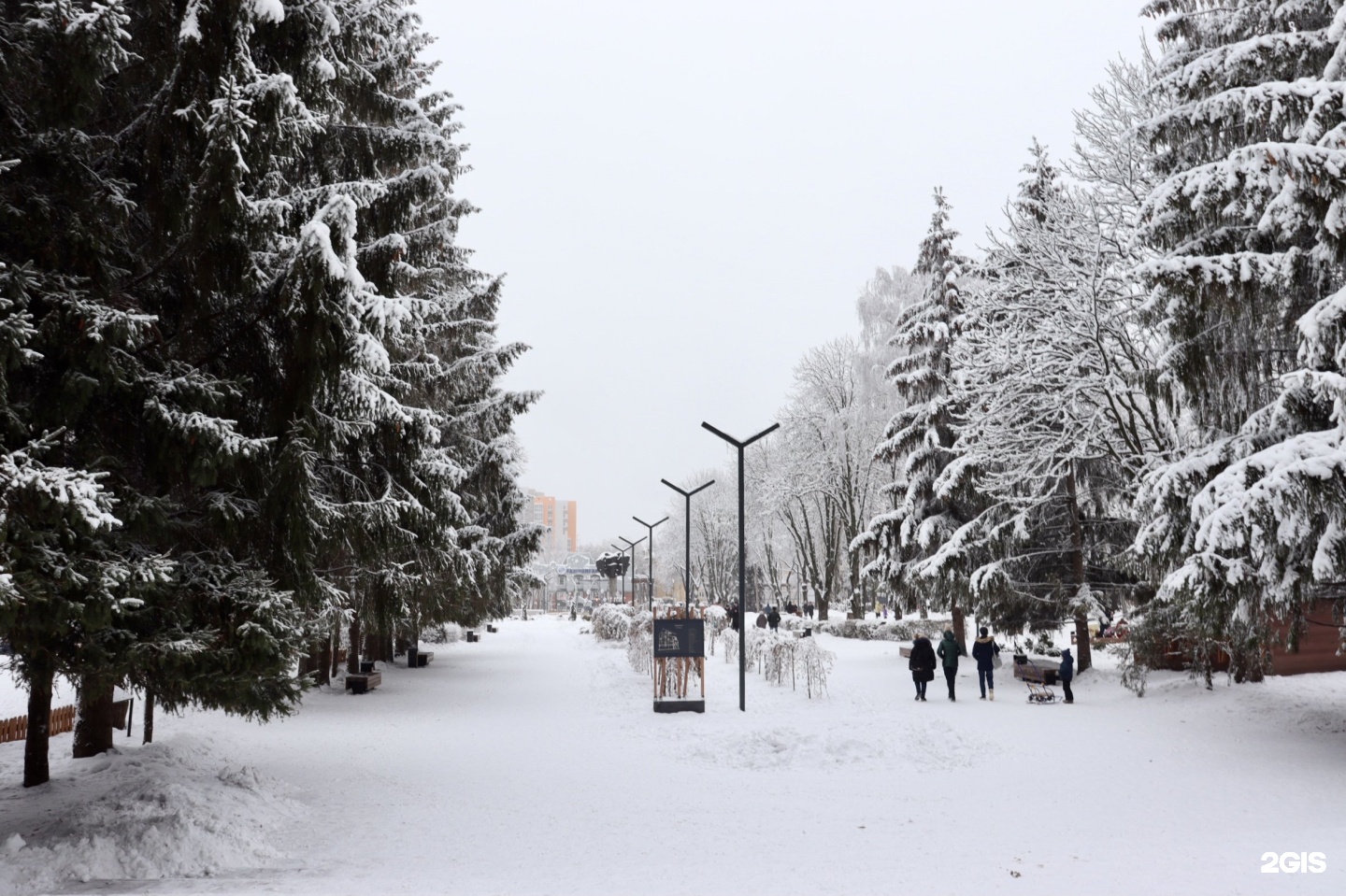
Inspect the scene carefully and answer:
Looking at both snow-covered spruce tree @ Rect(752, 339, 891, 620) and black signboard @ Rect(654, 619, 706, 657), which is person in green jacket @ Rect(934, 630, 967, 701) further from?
snow-covered spruce tree @ Rect(752, 339, 891, 620)

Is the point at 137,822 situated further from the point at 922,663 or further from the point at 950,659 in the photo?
the point at 950,659

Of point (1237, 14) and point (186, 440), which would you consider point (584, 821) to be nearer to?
point (186, 440)

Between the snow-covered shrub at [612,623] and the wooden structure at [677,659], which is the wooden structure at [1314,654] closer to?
the wooden structure at [677,659]

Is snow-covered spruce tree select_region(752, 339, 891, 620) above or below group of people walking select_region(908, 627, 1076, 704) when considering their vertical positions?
above

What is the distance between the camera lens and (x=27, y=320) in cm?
632

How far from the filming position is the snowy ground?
23.2ft

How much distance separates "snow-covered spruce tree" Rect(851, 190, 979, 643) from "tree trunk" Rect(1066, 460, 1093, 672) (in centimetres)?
317

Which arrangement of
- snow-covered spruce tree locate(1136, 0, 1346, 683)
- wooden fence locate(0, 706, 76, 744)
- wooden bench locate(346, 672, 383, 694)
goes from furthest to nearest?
1. wooden bench locate(346, 672, 383, 694)
2. wooden fence locate(0, 706, 76, 744)
3. snow-covered spruce tree locate(1136, 0, 1346, 683)

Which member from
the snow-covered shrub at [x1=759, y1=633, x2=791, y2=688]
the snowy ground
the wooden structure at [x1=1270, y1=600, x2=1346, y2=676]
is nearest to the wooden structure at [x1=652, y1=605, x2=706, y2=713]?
the snowy ground

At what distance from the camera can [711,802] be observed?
9914 mm

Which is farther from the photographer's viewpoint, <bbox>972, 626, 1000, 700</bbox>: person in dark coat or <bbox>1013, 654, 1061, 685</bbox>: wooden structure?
<bbox>1013, 654, 1061, 685</bbox>: wooden structure

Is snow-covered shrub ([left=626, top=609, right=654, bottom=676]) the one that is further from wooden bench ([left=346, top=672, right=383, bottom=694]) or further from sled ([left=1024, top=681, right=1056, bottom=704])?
sled ([left=1024, top=681, right=1056, bottom=704])

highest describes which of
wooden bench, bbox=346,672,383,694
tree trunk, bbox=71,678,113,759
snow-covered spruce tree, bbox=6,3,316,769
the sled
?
snow-covered spruce tree, bbox=6,3,316,769

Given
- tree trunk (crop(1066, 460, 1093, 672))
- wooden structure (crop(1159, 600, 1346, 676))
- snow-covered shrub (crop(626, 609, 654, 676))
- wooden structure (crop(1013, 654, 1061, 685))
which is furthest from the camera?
snow-covered shrub (crop(626, 609, 654, 676))
